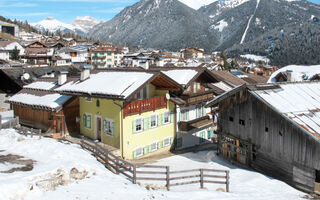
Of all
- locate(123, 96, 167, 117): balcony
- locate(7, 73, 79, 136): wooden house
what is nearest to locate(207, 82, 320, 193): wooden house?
locate(123, 96, 167, 117): balcony

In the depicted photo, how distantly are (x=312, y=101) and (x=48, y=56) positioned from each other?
278 feet

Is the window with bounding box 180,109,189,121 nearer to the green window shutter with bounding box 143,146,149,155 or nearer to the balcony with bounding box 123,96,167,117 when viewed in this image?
the balcony with bounding box 123,96,167,117

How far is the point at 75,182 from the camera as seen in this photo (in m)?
13.5

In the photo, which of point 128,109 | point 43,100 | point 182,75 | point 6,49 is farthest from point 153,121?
point 6,49

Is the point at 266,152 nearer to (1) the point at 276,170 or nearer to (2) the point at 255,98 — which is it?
(1) the point at 276,170

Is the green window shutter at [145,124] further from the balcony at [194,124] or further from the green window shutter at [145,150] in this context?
the balcony at [194,124]

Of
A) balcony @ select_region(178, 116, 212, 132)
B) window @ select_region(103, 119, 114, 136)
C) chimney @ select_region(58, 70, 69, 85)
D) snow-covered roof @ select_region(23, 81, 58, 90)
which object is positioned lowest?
balcony @ select_region(178, 116, 212, 132)

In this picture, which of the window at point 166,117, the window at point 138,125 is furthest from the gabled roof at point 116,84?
the window at point 138,125

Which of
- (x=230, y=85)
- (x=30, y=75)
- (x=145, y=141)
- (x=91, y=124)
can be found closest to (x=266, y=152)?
(x=145, y=141)

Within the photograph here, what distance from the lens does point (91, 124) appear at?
24.5 metres

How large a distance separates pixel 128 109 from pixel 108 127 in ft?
7.22

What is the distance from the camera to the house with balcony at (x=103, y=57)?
373ft

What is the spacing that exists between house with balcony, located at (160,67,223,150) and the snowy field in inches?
273

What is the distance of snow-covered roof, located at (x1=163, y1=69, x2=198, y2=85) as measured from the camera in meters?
27.3
